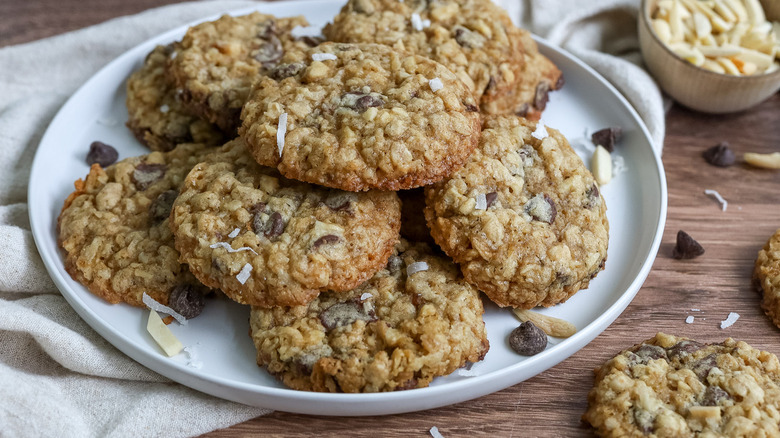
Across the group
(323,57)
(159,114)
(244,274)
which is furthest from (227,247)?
(159,114)

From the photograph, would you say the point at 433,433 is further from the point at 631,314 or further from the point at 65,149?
the point at 65,149

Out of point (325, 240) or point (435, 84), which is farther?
point (435, 84)

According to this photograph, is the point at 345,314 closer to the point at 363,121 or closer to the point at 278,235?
the point at 278,235

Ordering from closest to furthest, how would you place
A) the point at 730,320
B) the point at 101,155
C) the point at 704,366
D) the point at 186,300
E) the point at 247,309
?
the point at 704,366 → the point at 186,300 → the point at 247,309 → the point at 730,320 → the point at 101,155

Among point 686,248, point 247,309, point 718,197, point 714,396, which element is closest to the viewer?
point 714,396

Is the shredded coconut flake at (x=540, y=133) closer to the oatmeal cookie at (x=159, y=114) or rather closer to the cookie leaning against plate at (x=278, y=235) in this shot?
the cookie leaning against plate at (x=278, y=235)

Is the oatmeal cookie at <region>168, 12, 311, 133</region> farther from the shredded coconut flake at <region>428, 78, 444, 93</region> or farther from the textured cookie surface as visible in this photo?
the shredded coconut flake at <region>428, 78, 444, 93</region>

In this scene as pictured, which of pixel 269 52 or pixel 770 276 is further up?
pixel 269 52
